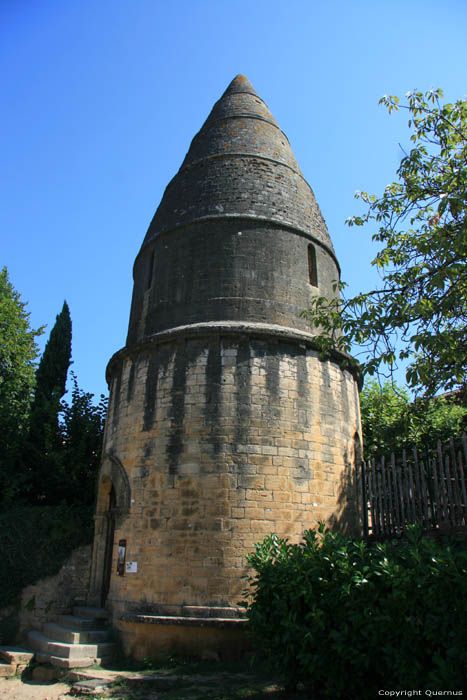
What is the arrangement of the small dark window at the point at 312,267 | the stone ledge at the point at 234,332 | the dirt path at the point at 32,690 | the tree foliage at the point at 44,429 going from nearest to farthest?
the dirt path at the point at 32,690
the stone ledge at the point at 234,332
the small dark window at the point at 312,267
the tree foliage at the point at 44,429

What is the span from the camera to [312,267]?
488 inches

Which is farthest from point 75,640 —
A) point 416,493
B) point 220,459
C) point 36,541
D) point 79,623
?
point 416,493

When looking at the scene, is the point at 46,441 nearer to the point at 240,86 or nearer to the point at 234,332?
the point at 234,332

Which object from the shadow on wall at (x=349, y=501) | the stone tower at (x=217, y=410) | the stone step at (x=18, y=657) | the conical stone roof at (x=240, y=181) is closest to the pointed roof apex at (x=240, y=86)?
the conical stone roof at (x=240, y=181)

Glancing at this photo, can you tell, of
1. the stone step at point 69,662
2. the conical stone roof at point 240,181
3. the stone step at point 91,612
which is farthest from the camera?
the conical stone roof at point 240,181

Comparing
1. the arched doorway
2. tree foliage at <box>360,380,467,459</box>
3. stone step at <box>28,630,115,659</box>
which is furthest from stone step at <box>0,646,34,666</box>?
tree foliage at <box>360,380,467,459</box>

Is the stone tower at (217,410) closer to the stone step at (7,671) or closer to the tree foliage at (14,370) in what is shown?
the stone step at (7,671)

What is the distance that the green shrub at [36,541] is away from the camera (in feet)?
38.3

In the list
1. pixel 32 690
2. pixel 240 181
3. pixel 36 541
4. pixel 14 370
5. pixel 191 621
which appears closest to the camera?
pixel 32 690

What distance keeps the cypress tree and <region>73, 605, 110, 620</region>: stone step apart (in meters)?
4.65

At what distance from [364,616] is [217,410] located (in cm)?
471

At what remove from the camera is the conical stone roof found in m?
12.1

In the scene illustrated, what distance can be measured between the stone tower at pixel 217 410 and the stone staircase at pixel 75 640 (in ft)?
Result: 1.40

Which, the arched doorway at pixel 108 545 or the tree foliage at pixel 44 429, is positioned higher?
the tree foliage at pixel 44 429
